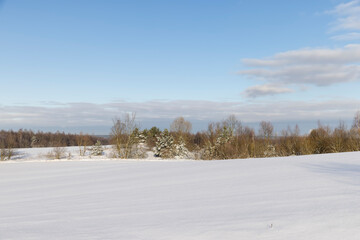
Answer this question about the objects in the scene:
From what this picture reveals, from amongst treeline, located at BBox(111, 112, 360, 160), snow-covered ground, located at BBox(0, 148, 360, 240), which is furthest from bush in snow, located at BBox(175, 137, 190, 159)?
snow-covered ground, located at BBox(0, 148, 360, 240)

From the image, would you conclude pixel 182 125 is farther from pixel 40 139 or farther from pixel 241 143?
pixel 40 139

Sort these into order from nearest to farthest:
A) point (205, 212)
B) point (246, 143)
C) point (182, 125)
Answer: point (205, 212), point (246, 143), point (182, 125)

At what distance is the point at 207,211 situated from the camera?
14.8ft

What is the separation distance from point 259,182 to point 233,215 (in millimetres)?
3053

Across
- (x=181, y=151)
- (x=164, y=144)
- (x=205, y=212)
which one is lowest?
(x=181, y=151)

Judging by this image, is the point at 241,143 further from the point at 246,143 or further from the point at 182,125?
the point at 182,125

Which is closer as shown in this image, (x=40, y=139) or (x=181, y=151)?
(x=181, y=151)

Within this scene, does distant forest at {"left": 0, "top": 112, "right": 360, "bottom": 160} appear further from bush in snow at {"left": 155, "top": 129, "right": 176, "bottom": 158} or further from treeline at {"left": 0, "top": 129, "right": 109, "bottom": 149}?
treeline at {"left": 0, "top": 129, "right": 109, "bottom": 149}

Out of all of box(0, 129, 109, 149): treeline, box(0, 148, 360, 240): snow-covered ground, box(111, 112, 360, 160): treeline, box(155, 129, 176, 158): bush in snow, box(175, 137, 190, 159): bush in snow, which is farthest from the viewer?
box(0, 129, 109, 149): treeline

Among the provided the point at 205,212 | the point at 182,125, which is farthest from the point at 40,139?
the point at 205,212

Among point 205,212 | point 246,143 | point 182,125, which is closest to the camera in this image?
point 205,212

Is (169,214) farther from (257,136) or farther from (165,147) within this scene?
(165,147)

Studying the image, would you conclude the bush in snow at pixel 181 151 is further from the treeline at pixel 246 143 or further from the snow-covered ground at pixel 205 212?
the snow-covered ground at pixel 205 212

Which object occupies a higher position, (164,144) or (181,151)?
(164,144)
